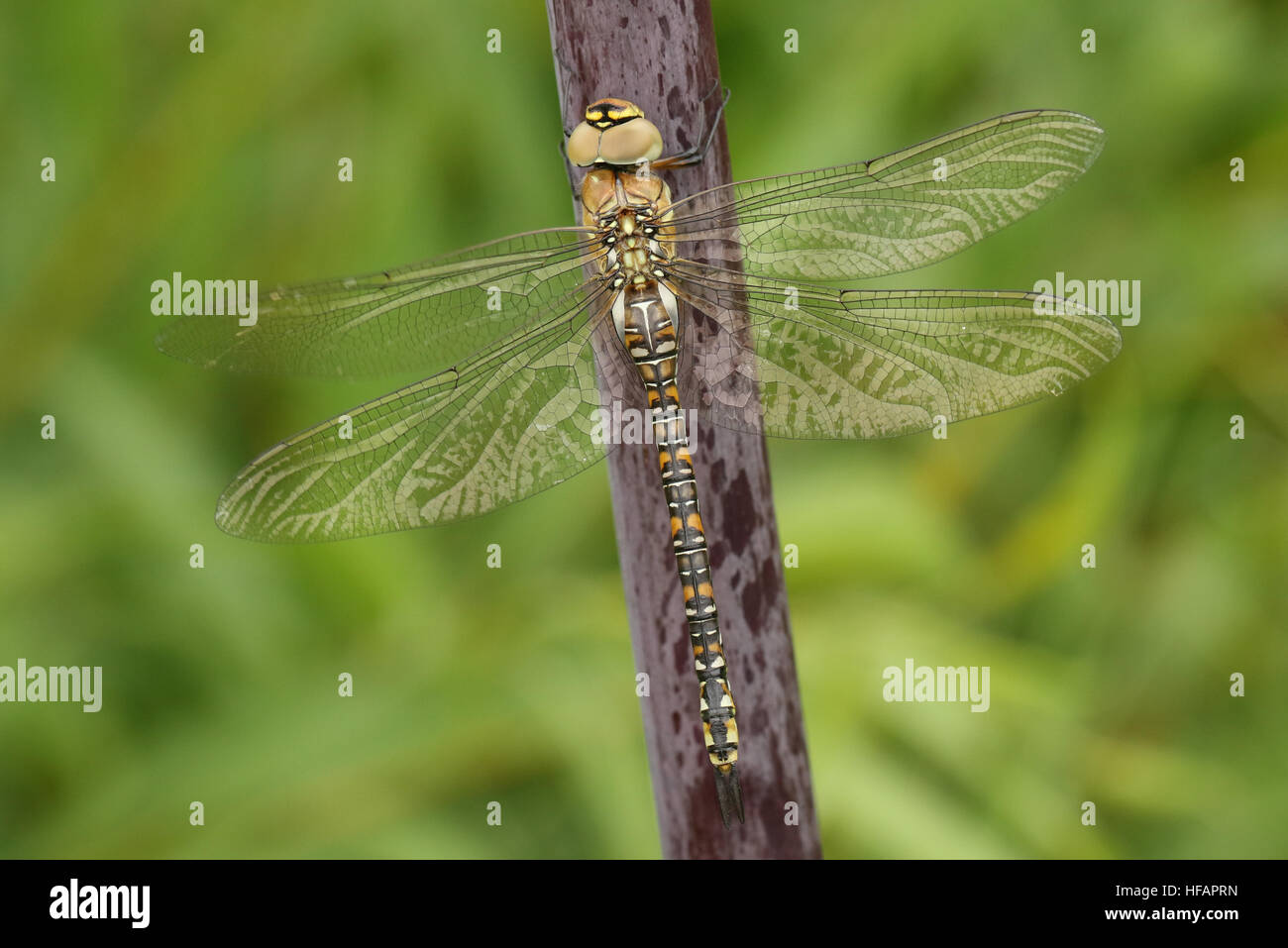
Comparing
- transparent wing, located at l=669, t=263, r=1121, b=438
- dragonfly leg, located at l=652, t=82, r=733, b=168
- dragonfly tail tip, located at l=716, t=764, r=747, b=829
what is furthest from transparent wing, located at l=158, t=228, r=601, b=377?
dragonfly tail tip, located at l=716, t=764, r=747, b=829

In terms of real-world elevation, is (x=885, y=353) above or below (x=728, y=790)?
above

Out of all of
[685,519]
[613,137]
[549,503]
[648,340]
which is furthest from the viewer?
[549,503]

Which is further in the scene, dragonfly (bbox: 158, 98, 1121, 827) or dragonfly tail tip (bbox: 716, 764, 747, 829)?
dragonfly (bbox: 158, 98, 1121, 827)

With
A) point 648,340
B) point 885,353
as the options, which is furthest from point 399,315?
point 885,353

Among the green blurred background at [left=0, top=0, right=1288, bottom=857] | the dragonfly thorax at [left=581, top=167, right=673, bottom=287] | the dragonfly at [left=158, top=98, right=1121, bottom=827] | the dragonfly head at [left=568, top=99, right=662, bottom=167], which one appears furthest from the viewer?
the green blurred background at [left=0, top=0, right=1288, bottom=857]

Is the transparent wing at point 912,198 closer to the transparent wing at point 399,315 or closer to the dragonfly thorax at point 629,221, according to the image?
the dragonfly thorax at point 629,221

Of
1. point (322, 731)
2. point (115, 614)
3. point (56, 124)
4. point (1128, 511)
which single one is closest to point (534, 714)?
point (322, 731)

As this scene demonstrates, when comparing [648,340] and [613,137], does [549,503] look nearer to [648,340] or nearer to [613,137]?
[648,340]

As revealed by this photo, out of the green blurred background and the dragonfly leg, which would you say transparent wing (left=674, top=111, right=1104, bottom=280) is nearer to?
the dragonfly leg
